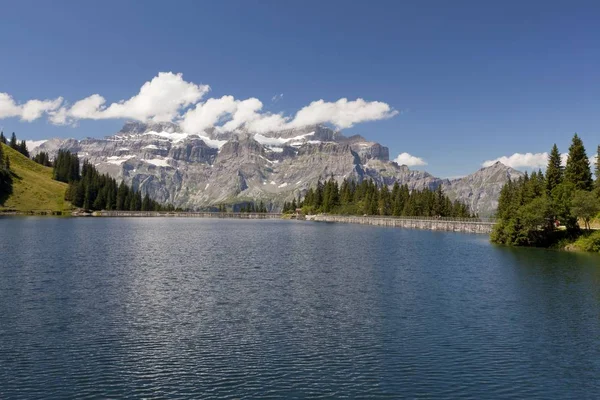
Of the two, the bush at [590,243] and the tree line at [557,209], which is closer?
the bush at [590,243]

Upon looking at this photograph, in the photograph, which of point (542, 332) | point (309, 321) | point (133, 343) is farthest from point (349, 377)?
point (542, 332)

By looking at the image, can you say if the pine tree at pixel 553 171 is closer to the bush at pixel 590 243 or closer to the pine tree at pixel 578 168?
the pine tree at pixel 578 168

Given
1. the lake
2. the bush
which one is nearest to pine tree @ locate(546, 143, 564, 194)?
the bush

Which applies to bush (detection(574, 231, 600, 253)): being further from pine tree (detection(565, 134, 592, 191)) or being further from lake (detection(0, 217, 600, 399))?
lake (detection(0, 217, 600, 399))

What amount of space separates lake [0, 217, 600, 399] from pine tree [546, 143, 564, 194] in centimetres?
6922

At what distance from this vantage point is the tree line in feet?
352

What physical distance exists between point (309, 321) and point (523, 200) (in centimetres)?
11873

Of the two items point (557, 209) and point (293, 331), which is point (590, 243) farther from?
point (293, 331)

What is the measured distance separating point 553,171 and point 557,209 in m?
31.5

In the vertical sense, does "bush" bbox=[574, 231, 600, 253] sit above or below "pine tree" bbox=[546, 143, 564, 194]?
below

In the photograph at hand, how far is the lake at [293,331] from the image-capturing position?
28266 millimetres

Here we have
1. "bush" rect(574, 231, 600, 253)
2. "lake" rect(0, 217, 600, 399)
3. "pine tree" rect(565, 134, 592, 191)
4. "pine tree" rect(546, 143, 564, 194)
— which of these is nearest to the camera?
"lake" rect(0, 217, 600, 399)

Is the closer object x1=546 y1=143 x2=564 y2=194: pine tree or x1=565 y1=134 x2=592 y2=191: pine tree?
x1=565 y1=134 x2=592 y2=191: pine tree

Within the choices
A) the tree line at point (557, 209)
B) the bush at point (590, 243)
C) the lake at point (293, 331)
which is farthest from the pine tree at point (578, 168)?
the lake at point (293, 331)
